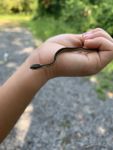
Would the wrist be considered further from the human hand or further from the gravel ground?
the gravel ground

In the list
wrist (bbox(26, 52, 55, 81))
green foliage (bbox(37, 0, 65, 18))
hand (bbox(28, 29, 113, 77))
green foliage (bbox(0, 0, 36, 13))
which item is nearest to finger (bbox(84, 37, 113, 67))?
hand (bbox(28, 29, 113, 77))

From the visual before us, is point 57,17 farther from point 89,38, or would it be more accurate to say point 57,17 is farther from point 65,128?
point 89,38

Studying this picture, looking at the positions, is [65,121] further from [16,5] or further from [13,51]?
[16,5]

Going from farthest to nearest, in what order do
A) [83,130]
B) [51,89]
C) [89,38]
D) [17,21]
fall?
[17,21] → [51,89] → [83,130] → [89,38]

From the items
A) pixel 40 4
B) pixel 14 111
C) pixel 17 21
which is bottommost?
pixel 17 21

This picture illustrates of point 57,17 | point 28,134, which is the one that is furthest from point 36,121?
point 57,17

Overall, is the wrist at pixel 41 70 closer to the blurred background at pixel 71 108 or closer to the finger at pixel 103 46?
the finger at pixel 103 46
